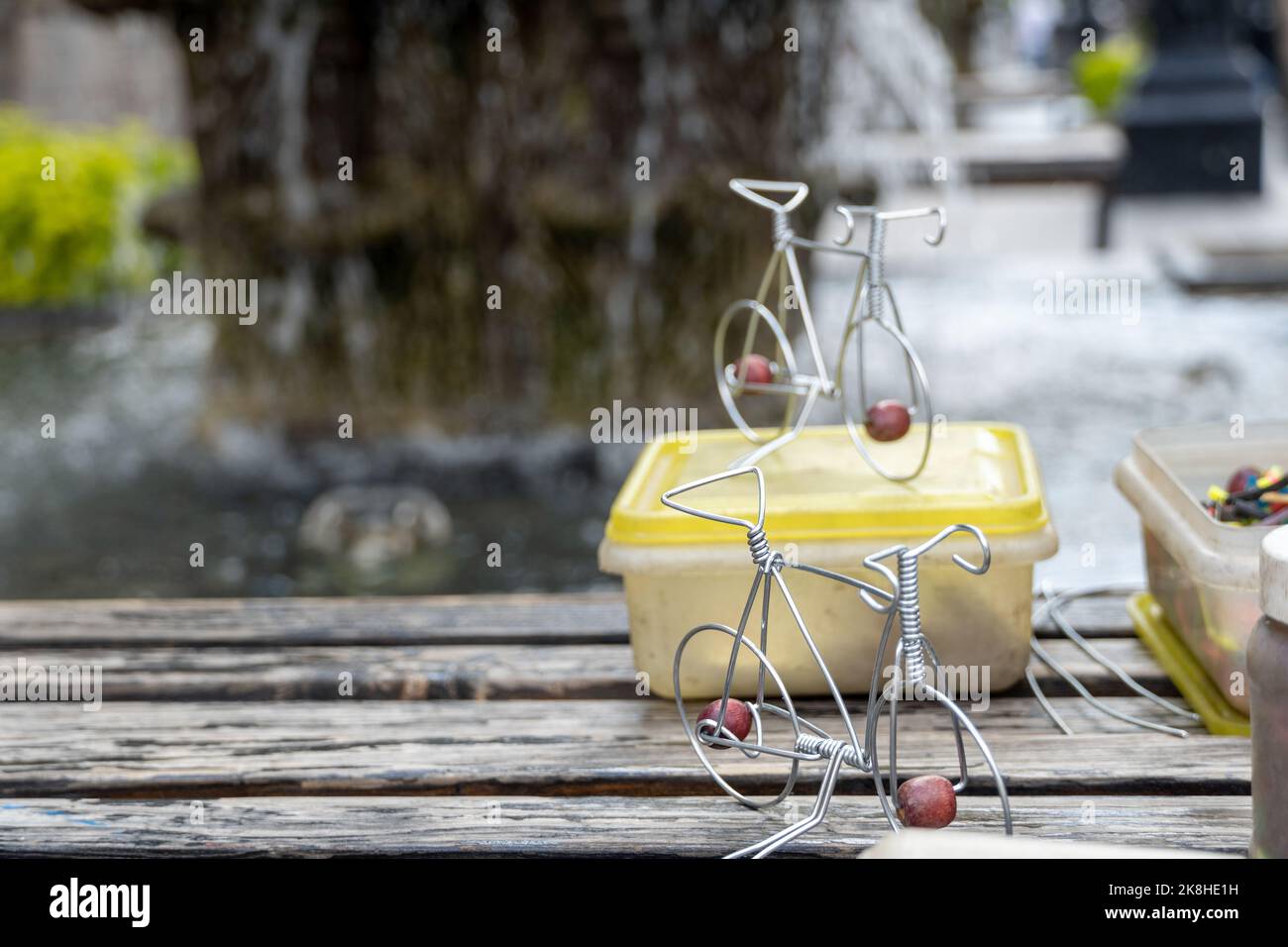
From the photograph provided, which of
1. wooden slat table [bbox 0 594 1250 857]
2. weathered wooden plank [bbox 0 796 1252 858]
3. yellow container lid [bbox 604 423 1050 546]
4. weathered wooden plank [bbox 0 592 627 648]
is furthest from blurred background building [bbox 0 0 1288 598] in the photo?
weathered wooden plank [bbox 0 796 1252 858]

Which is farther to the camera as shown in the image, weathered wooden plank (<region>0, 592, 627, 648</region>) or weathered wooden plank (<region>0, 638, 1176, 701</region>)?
weathered wooden plank (<region>0, 592, 627, 648</region>)

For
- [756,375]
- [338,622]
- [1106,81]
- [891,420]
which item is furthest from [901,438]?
[1106,81]

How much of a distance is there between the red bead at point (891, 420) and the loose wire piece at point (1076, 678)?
0.30 m

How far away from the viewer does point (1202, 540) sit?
4.84ft

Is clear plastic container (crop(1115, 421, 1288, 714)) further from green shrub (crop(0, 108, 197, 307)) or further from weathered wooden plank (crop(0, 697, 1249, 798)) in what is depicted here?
green shrub (crop(0, 108, 197, 307))

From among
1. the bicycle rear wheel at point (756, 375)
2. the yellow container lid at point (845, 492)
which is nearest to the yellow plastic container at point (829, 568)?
the yellow container lid at point (845, 492)

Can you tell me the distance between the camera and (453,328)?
539 cm

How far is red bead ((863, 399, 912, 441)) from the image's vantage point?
1608 millimetres

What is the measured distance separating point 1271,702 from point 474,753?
79 centimetres

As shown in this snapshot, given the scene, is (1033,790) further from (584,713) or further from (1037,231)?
(1037,231)

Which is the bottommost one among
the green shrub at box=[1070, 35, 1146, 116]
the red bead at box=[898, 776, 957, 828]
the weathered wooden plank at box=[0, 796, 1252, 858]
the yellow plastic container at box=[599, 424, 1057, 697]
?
the weathered wooden plank at box=[0, 796, 1252, 858]

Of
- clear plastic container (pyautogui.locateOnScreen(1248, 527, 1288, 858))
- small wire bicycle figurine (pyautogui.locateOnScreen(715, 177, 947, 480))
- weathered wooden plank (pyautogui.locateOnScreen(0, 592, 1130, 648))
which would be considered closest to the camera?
clear plastic container (pyautogui.locateOnScreen(1248, 527, 1288, 858))
